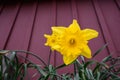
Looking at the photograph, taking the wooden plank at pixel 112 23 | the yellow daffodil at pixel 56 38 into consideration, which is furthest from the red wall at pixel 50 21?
the yellow daffodil at pixel 56 38

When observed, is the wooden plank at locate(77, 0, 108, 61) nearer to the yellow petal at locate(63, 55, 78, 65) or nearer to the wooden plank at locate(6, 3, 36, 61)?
the wooden plank at locate(6, 3, 36, 61)

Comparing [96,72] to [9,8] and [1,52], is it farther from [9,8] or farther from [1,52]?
[9,8]

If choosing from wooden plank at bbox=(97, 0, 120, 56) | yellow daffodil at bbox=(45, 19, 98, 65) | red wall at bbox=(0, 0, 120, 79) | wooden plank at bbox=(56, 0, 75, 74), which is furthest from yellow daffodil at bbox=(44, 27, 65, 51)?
wooden plank at bbox=(56, 0, 75, 74)

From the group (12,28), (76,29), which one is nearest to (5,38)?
(12,28)

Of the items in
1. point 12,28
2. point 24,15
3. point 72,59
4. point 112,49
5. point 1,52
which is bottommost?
point 72,59

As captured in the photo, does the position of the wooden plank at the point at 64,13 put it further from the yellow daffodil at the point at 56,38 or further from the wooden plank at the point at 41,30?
the yellow daffodil at the point at 56,38

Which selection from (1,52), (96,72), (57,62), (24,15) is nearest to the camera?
(1,52)

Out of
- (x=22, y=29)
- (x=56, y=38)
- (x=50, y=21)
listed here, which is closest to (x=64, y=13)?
(x=50, y=21)
